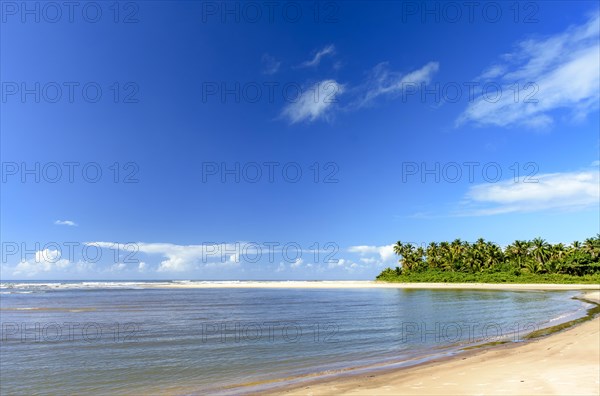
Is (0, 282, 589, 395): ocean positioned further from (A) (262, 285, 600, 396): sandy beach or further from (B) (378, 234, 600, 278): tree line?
(B) (378, 234, 600, 278): tree line

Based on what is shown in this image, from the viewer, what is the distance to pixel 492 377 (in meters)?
12.9

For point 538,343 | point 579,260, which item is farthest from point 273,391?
point 579,260

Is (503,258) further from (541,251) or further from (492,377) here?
(492,377)

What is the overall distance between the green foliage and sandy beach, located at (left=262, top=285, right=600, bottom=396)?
86688 millimetres

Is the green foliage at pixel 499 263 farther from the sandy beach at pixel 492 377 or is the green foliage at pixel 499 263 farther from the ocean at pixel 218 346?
the sandy beach at pixel 492 377

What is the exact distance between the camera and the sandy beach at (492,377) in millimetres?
11453

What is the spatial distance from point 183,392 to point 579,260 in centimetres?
10757

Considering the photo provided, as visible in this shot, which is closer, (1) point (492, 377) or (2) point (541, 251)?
(1) point (492, 377)

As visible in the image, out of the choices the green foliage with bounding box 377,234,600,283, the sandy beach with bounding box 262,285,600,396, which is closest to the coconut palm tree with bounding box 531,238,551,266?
the green foliage with bounding box 377,234,600,283

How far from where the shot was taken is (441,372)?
1402cm

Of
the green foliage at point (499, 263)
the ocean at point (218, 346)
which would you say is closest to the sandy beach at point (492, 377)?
the ocean at point (218, 346)

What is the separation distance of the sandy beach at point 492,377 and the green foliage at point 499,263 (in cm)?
8669

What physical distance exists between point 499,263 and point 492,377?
104 m

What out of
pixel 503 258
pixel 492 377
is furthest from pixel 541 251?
pixel 492 377
